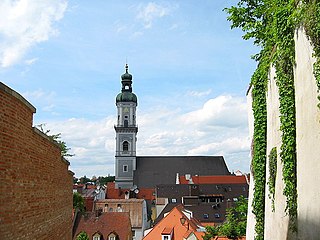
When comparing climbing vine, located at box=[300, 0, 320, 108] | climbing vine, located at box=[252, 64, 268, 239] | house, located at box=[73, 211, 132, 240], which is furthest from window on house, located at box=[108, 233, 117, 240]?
climbing vine, located at box=[300, 0, 320, 108]

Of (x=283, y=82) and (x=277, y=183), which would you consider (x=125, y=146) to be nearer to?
(x=277, y=183)

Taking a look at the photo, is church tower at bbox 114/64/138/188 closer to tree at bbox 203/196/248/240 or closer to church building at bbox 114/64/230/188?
church building at bbox 114/64/230/188

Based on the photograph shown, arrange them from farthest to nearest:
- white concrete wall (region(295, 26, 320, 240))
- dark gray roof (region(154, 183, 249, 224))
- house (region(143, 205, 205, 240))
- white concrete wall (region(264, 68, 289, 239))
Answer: dark gray roof (region(154, 183, 249, 224)) < house (region(143, 205, 205, 240)) < white concrete wall (region(264, 68, 289, 239)) < white concrete wall (region(295, 26, 320, 240))

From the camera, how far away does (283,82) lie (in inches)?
368

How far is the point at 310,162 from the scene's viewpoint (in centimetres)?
762

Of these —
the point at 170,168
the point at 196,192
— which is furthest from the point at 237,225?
the point at 170,168

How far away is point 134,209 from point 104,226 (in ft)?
45.6

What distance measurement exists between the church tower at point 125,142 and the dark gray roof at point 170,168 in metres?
2.15

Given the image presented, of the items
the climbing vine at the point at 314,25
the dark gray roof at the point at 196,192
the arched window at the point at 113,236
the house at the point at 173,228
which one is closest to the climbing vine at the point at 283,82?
the climbing vine at the point at 314,25

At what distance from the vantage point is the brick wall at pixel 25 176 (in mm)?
6727

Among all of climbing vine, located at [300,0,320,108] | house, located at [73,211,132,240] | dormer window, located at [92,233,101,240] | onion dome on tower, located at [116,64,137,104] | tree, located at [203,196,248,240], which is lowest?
dormer window, located at [92,233,101,240]

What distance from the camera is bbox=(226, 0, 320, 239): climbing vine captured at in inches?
294

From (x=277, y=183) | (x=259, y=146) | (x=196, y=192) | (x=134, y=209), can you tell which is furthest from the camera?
(x=196, y=192)

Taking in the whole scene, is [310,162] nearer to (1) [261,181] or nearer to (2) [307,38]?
(2) [307,38]
